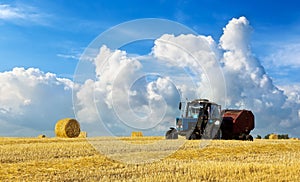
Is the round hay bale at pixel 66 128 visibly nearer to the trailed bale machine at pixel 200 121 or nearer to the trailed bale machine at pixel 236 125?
the trailed bale machine at pixel 200 121

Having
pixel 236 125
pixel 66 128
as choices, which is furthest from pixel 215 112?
pixel 66 128

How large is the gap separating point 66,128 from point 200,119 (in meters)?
8.81

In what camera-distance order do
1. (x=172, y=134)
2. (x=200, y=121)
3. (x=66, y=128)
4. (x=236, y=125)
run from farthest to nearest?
(x=236, y=125), (x=66, y=128), (x=172, y=134), (x=200, y=121)

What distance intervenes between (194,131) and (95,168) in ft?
48.8

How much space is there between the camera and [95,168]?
1139 centimetres

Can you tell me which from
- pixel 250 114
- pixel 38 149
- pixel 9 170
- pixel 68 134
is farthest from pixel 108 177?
pixel 250 114

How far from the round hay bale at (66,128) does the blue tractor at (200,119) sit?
7198mm

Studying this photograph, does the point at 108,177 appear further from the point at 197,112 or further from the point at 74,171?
the point at 197,112

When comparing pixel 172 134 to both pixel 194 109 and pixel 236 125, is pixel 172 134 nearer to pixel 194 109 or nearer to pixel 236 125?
pixel 194 109

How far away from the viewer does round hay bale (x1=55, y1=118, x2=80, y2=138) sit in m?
28.1

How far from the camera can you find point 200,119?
2570 centimetres

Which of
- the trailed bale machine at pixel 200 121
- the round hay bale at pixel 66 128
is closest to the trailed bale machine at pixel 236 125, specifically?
the trailed bale machine at pixel 200 121

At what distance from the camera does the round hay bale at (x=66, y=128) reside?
28094 millimetres

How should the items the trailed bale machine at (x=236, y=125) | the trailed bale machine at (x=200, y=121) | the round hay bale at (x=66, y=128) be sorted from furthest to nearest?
1. the trailed bale machine at (x=236, y=125)
2. the round hay bale at (x=66, y=128)
3. the trailed bale machine at (x=200, y=121)
